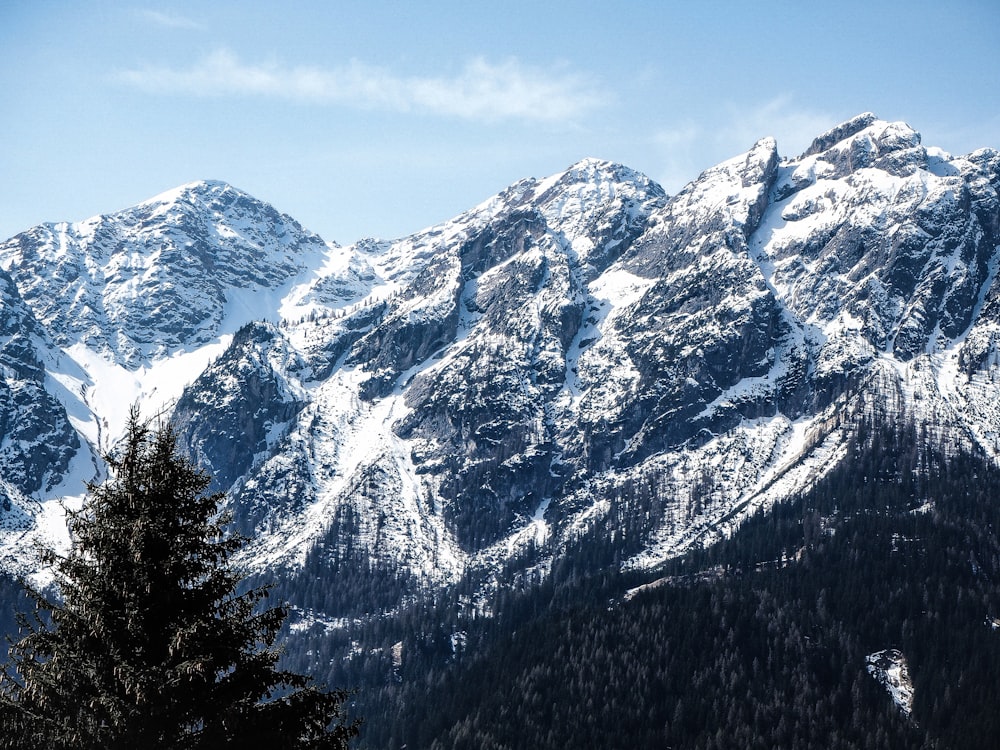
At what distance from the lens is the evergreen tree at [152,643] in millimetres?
22828

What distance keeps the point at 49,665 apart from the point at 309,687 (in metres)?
5.74

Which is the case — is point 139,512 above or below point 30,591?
above

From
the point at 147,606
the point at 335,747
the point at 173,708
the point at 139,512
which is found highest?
the point at 139,512

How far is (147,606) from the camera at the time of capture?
933 inches

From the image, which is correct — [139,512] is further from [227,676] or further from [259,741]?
[259,741]

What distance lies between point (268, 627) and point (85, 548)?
450 centimetres

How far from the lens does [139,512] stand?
2433 centimetres

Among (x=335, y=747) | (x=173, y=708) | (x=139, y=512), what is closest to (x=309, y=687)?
(x=335, y=747)

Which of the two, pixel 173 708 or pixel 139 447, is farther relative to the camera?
pixel 139 447

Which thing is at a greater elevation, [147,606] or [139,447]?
[139,447]

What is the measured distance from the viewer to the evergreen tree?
74.9ft

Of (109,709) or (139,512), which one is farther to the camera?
(139,512)

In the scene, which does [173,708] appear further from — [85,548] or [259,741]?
[85,548]

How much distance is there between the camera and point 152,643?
77.5 ft
